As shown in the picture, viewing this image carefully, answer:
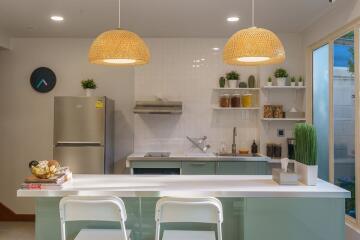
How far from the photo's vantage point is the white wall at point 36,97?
5.38 m

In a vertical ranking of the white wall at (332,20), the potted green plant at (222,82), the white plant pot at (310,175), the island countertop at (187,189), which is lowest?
the island countertop at (187,189)

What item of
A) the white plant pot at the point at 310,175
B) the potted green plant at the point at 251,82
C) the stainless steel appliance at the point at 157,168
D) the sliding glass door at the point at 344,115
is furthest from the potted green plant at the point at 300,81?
the white plant pot at the point at 310,175

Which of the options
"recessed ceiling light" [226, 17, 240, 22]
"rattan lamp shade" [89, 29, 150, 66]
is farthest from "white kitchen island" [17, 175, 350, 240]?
"recessed ceiling light" [226, 17, 240, 22]

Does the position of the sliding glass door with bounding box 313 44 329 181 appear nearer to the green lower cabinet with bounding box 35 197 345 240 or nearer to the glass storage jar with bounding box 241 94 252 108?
the glass storage jar with bounding box 241 94 252 108

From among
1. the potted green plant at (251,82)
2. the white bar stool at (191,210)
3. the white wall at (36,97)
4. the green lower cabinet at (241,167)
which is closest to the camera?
the white bar stool at (191,210)

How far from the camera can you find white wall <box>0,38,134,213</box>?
5.38 metres

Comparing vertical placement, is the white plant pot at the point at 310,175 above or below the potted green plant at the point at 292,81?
below

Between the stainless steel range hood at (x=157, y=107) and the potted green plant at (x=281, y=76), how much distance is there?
1442mm

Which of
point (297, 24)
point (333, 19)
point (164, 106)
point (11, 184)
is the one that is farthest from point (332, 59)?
point (11, 184)

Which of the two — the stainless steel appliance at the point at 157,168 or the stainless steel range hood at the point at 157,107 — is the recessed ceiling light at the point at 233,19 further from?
the stainless steel appliance at the point at 157,168

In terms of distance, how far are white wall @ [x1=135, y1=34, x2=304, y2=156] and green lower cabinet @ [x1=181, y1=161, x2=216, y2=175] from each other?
622 mm

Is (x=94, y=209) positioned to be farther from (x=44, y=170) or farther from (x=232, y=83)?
(x=232, y=83)

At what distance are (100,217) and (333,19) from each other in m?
3.43

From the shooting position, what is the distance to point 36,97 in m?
5.41
